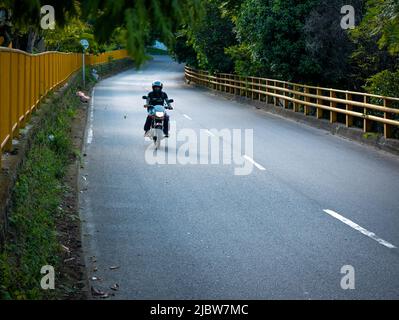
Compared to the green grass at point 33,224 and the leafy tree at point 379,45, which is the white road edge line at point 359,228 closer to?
the green grass at point 33,224

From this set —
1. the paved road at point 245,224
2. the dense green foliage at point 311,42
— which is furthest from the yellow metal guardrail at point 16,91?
the dense green foliage at point 311,42

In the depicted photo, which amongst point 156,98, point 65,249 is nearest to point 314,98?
point 156,98

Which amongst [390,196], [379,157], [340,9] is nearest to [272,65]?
[340,9]

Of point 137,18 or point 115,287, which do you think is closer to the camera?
point 137,18

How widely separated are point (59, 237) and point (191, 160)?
293 inches

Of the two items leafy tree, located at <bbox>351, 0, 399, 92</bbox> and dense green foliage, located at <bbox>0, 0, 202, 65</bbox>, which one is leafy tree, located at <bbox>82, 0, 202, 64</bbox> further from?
leafy tree, located at <bbox>351, 0, 399, 92</bbox>

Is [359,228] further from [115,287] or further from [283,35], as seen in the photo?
[283,35]

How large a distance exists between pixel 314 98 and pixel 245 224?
61.1 feet

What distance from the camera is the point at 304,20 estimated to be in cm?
2903

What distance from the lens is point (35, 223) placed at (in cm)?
802

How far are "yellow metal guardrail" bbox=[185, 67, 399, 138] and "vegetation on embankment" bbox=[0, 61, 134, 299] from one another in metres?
9.34

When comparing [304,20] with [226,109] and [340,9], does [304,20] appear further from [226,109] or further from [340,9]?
[226,109]

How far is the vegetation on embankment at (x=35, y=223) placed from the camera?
6.16 meters

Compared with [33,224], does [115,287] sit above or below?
below
